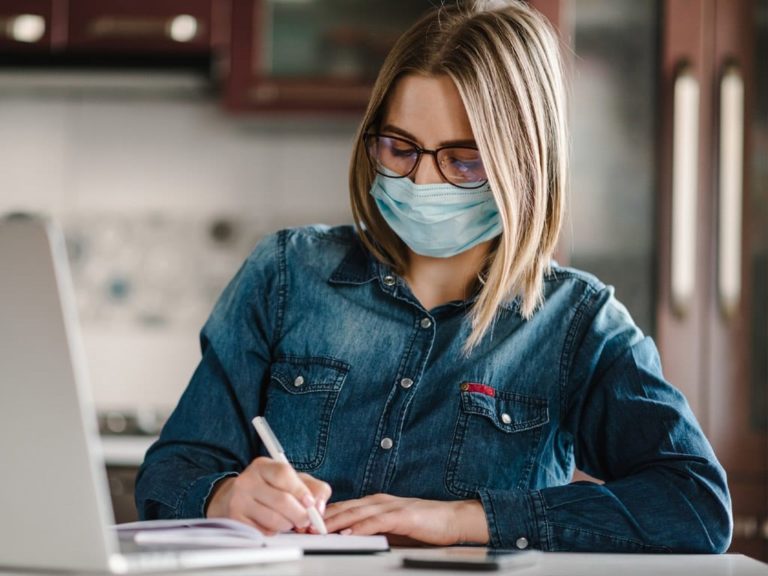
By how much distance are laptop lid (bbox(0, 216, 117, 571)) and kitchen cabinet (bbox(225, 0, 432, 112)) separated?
2.05m

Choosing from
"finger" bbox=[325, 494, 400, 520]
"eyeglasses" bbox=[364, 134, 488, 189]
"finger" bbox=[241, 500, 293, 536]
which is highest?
"eyeglasses" bbox=[364, 134, 488, 189]

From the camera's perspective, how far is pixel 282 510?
1.02 m

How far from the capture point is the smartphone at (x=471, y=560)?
94 cm

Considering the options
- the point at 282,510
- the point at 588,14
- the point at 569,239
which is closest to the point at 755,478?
the point at 569,239

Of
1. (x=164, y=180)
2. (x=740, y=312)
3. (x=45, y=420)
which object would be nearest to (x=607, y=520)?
(x=45, y=420)

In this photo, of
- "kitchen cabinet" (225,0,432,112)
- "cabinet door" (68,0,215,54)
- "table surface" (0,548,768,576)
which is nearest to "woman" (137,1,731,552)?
"table surface" (0,548,768,576)

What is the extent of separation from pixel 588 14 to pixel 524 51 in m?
1.34

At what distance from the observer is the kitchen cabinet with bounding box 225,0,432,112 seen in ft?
9.16

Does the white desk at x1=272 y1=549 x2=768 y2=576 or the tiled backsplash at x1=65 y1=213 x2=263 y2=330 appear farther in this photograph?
the tiled backsplash at x1=65 y1=213 x2=263 y2=330

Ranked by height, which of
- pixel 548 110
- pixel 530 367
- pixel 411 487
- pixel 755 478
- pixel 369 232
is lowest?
pixel 755 478

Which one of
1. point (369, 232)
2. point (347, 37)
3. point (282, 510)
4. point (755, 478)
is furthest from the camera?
point (347, 37)

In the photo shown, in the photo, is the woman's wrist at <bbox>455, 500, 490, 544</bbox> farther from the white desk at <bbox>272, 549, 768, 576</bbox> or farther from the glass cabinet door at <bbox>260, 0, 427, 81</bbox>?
the glass cabinet door at <bbox>260, 0, 427, 81</bbox>

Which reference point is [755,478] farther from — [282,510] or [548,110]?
[282,510]

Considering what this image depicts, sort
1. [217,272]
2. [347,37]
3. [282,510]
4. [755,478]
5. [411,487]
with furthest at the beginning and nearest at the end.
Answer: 1. [217,272]
2. [347,37]
3. [755,478]
4. [411,487]
5. [282,510]
